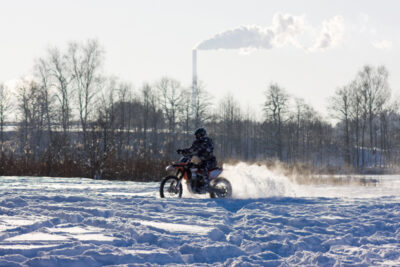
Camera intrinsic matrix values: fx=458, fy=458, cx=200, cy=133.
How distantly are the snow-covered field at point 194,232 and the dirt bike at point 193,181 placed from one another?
2.25 feet

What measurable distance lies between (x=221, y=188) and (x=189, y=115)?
47.9m

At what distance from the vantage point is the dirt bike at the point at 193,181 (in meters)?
11.1

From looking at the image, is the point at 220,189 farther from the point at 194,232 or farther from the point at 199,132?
the point at 194,232

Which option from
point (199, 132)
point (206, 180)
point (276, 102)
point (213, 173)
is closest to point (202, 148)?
point (199, 132)

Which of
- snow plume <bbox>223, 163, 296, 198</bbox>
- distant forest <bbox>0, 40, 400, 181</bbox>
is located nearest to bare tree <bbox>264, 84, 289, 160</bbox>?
distant forest <bbox>0, 40, 400, 181</bbox>

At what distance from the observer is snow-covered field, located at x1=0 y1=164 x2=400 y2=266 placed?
5156 mm

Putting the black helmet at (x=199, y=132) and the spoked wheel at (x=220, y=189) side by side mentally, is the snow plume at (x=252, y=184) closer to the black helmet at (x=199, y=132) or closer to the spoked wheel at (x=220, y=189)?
the spoked wheel at (x=220, y=189)

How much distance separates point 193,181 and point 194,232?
4.61 meters

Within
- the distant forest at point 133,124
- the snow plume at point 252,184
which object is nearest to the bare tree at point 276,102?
the distant forest at point 133,124

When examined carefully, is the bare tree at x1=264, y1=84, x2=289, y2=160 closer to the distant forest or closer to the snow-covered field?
the distant forest

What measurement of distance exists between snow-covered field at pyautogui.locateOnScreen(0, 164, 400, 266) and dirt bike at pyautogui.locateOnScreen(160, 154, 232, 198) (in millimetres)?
687

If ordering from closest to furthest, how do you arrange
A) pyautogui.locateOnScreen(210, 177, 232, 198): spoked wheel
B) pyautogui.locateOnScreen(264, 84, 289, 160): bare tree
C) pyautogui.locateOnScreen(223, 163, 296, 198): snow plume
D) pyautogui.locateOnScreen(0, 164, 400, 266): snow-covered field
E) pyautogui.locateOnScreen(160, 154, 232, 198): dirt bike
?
pyautogui.locateOnScreen(0, 164, 400, 266): snow-covered field → pyautogui.locateOnScreen(160, 154, 232, 198): dirt bike → pyautogui.locateOnScreen(210, 177, 232, 198): spoked wheel → pyautogui.locateOnScreen(223, 163, 296, 198): snow plume → pyautogui.locateOnScreen(264, 84, 289, 160): bare tree

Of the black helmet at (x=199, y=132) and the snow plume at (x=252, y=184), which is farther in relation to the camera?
the snow plume at (x=252, y=184)

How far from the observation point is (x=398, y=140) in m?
64.4
